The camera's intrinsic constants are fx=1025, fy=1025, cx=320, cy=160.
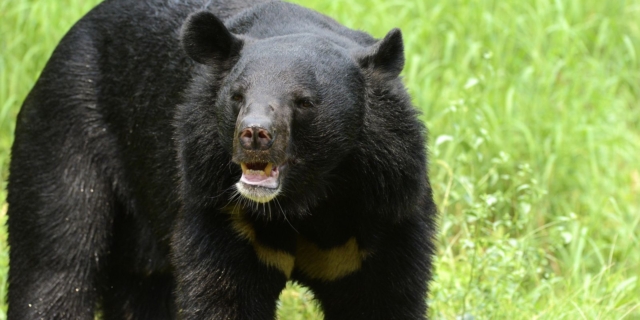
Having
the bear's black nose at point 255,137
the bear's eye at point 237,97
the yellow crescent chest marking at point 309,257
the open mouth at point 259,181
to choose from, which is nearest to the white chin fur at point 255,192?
the open mouth at point 259,181

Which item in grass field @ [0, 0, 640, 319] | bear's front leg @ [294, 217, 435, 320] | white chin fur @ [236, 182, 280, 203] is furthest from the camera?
grass field @ [0, 0, 640, 319]

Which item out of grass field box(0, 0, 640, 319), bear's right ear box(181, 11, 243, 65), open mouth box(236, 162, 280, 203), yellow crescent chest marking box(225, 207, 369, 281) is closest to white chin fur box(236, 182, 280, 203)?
open mouth box(236, 162, 280, 203)

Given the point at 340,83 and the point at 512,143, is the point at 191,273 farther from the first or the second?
the point at 512,143

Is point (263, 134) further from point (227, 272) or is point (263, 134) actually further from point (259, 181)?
point (227, 272)

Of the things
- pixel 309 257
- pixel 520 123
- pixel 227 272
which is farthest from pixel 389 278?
pixel 520 123

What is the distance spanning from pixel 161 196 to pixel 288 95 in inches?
57.6

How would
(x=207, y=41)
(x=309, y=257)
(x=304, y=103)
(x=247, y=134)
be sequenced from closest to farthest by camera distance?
(x=247, y=134) → (x=304, y=103) → (x=207, y=41) → (x=309, y=257)

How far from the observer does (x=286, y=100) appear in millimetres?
3836

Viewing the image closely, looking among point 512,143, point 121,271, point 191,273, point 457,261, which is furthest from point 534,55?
point 191,273

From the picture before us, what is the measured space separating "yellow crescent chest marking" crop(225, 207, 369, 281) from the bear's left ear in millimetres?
756

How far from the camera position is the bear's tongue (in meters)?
3.78

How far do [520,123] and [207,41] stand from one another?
4.07 metres

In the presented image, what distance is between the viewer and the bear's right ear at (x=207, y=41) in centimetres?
413

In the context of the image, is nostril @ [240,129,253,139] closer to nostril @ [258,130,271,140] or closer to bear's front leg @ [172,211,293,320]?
nostril @ [258,130,271,140]
